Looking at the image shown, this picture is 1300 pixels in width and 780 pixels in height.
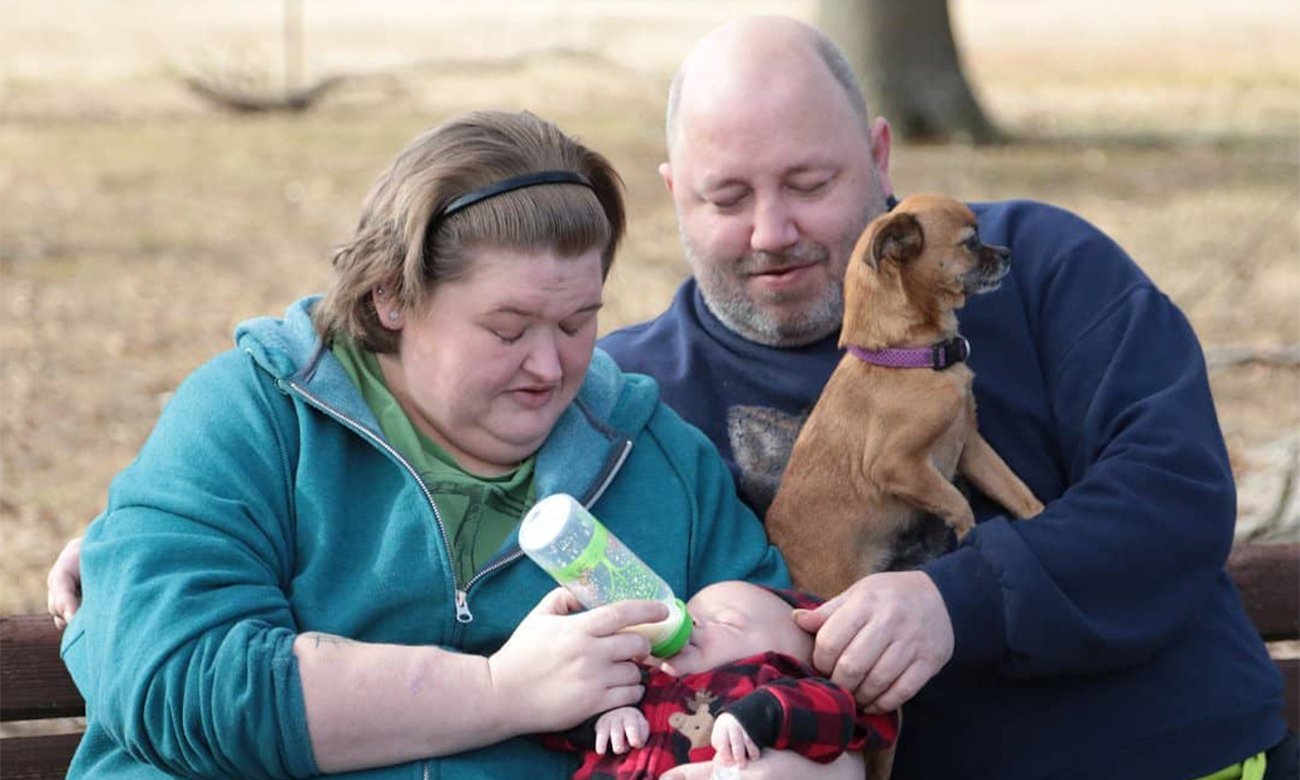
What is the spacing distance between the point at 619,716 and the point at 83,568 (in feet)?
3.18

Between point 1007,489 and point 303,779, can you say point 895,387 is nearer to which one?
point 1007,489

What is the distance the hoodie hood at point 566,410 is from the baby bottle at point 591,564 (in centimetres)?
30

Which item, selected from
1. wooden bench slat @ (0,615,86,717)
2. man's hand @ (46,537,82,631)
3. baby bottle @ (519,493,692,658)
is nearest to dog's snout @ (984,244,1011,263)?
baby bottle @ (519,493,692,658)

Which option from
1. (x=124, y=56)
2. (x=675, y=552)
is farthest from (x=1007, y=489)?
(x=124, y=56)

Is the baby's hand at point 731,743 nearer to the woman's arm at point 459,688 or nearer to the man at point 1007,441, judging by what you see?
the woman's arm at point 459,688

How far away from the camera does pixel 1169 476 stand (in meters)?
3.54

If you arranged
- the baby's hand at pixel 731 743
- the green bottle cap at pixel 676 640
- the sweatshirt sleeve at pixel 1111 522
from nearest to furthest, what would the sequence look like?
the baby's hand at pixel 731 743
the green bottle cap at pixel 676 640
the sweatshirt sleeve at pixel 1111 522

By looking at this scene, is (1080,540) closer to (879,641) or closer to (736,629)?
(879,641)

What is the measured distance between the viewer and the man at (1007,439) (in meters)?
3.45

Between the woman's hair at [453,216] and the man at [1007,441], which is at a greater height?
the woman's hair at [453,216]

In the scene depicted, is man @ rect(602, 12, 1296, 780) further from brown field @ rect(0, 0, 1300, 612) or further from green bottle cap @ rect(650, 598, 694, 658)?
brown field @ rect(0, 0, 1300, 612)

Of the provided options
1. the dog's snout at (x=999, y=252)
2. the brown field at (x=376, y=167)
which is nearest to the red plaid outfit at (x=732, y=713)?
the dog's snout at (x=999, y=252)

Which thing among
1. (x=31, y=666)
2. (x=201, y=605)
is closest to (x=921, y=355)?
(x=201, y=605)

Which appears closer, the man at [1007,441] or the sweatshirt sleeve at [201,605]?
the sweatshirt sleeve at [201,605]
